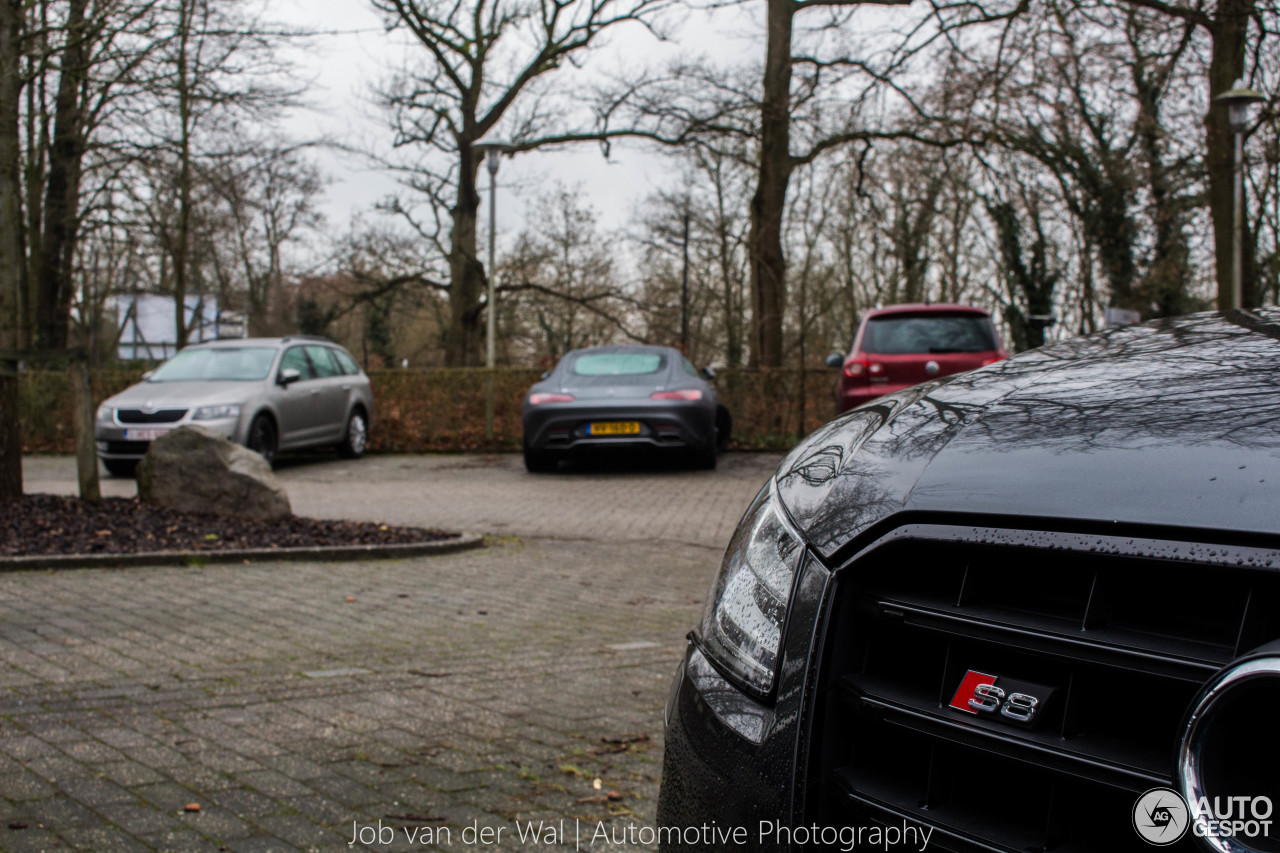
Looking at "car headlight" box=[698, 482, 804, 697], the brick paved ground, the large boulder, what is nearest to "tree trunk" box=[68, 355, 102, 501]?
the large boulder

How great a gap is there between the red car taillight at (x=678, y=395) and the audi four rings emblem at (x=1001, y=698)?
38.0 ft

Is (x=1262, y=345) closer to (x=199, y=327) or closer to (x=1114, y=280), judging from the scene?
(x=1114, y=280)

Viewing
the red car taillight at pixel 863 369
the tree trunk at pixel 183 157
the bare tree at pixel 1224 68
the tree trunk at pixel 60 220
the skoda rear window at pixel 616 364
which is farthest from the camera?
the tree trunk at pixel 60 220

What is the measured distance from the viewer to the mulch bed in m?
7.34

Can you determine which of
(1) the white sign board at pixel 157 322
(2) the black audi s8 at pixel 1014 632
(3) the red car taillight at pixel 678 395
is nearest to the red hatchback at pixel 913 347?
(3) the red car taillight at pixel 678 395

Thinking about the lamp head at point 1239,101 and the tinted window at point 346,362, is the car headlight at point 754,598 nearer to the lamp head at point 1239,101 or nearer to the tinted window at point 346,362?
the lamp head at point 1239,101

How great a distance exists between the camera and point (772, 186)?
20.2 meters

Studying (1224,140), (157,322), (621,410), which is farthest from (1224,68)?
(157,322)

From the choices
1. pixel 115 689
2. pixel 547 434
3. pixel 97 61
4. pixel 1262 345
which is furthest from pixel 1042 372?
pixel 97 61

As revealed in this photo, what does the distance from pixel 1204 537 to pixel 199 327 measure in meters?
34.8

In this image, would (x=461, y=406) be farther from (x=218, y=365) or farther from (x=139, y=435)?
(x=139, y=435)

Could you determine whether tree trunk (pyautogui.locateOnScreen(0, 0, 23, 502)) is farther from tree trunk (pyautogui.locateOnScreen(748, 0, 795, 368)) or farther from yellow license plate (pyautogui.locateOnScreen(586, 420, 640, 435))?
tree trunk (pyautogui.locateOnScreen(748, 0, 795, 368))

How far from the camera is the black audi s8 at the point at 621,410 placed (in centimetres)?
1285

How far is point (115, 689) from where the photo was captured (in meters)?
4.11
